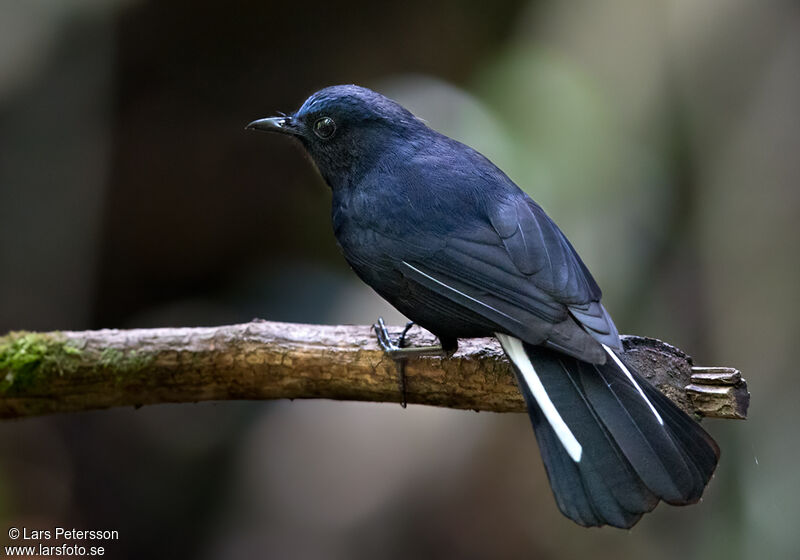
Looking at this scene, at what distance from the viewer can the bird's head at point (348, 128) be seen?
3137 mm

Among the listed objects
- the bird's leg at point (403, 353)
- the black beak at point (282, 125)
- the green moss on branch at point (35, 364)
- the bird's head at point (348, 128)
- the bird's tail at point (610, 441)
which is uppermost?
the black beak at point (282, 125)

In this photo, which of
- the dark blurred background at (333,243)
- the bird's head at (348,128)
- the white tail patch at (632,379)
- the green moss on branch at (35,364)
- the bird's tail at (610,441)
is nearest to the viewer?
the bird's tail at (610,441)

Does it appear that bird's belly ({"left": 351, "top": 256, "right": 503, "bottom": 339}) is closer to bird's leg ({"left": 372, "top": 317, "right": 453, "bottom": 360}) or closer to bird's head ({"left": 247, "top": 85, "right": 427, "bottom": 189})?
bird's leg ({"left": 372, "top": 317, "right": 453, "bottom": 360})

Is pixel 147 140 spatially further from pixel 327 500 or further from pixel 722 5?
pixel 722 5

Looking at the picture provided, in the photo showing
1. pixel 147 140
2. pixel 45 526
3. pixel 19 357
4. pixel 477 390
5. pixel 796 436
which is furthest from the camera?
pixel 147 140

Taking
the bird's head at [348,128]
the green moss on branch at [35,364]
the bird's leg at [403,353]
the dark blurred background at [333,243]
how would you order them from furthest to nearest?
the dark blurred background at [333,243]
the bird's head at [348,128]
the green moss on branch at [35,364]
the bird's leg at [403,353]

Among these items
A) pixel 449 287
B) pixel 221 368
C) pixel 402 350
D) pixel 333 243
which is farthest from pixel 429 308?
pixel 333 243

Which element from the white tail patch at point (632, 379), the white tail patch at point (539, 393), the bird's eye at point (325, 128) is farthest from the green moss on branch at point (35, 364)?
the white tail patch at point (632, 379)

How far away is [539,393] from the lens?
7.93ft

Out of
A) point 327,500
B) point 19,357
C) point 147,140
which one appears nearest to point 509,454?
point 327,500

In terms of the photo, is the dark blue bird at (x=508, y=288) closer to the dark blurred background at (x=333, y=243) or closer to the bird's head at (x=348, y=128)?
the bird's head at (x=348, y=128)

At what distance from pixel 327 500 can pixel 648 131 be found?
10.9 feet

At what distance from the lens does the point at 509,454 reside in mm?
5098

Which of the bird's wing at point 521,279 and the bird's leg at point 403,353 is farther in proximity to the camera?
the bird's leg at point 403,353
